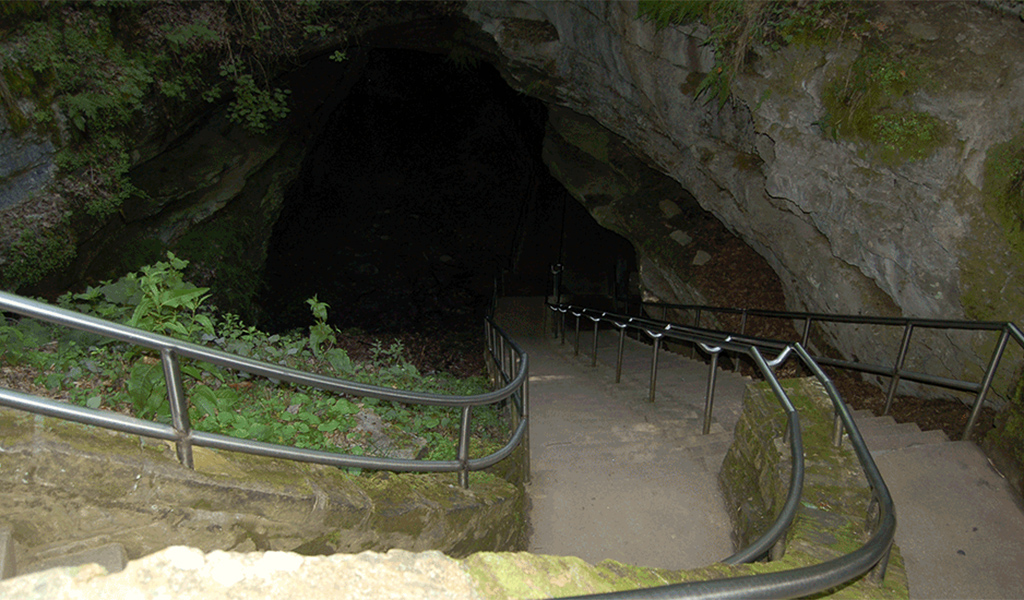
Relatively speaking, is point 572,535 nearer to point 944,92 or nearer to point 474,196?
point 944,92

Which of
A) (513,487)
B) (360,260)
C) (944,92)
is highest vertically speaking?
(944,92)

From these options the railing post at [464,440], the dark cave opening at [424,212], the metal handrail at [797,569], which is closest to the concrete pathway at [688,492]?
the metal handrail at [797,569]

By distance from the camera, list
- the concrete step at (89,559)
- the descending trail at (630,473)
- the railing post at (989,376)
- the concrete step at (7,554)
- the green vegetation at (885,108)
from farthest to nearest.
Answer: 1. the green vegetation at (885,108)
2. the railing post at (989,376)
3. the descending trail at (630,473)
4. the concrete step at (89,559)
5. the concrete step at (7,554)

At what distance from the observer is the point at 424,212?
595 inches

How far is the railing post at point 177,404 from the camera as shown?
168cm

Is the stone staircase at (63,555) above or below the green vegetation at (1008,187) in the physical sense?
below

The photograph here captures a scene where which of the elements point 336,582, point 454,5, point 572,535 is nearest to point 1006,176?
point 572,535

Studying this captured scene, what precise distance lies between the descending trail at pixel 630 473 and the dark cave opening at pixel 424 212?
7.67 meters

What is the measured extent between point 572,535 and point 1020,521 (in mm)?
2408

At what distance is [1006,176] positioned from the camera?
13.6 ft

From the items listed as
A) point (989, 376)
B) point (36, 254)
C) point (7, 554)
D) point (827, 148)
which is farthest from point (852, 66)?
point (36, 254)

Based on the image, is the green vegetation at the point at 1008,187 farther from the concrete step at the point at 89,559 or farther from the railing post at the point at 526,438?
the concrete step at the point at 89,559

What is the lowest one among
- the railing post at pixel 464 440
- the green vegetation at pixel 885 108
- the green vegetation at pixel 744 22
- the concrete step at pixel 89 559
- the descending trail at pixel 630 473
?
the descending trail at pixel 630 473

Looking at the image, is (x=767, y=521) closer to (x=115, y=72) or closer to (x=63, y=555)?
(x=63, y=555)
